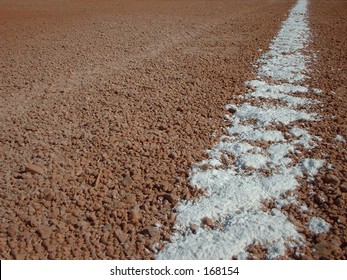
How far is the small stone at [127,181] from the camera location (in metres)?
3.10

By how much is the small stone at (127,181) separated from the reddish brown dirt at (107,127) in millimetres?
10

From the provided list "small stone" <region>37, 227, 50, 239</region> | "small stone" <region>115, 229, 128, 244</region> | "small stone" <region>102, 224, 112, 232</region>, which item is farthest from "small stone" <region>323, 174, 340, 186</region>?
"small stone" <region>37, 227, 50, 239</region>

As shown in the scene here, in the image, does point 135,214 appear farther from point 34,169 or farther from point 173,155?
point 34,169

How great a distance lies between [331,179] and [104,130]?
2.74 m

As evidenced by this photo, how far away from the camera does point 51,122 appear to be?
4105mm

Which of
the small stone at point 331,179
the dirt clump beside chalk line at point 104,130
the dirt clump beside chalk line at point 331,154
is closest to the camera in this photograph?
the dirt clump beside chalk line at point 331,154

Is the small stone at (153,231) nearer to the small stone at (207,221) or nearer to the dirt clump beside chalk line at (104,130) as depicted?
the dirt clump beside chalk line at (104,130)

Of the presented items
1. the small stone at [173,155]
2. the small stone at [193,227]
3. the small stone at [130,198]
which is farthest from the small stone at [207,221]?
the small stone at [173,155]

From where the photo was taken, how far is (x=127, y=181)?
10.3 ft

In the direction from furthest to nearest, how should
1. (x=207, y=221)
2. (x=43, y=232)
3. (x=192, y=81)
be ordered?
1. (x=192, y=81)
2. (x=207, y=221)
3. (x=43, y=232)

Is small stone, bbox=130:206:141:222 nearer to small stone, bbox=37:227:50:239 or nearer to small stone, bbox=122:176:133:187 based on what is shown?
small stone, bbox=122:176:133:187

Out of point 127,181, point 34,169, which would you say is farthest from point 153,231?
point 34,169

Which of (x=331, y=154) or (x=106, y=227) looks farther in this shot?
(x=331, y=154)
